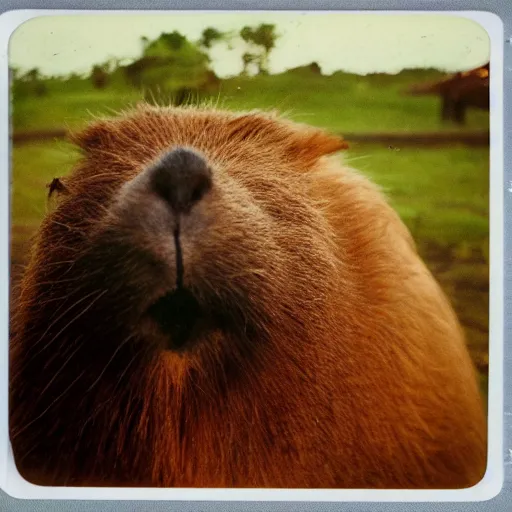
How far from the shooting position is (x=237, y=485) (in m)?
0.82

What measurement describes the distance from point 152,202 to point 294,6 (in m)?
0.38

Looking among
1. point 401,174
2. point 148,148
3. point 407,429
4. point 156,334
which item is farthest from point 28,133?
point 407,429

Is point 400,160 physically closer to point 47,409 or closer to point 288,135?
point 288,135

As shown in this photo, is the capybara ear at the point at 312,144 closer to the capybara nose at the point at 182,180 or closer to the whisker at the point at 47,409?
the capybara nose at the point at 182,180

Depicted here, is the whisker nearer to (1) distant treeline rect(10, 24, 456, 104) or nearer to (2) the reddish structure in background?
(1) distant treeline rect(10, 24, 456, 104)

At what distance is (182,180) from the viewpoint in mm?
737

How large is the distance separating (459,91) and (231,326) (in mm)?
488

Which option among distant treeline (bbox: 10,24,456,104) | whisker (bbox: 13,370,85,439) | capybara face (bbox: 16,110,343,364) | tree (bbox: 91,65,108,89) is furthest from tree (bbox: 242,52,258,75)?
whisker (bbox: 13,370,85,439)

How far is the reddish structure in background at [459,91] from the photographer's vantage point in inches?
32.6

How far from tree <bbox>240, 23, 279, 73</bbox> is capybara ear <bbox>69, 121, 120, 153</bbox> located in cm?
24

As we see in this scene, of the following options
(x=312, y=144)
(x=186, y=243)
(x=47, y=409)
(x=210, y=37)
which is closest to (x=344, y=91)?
(x=312, y=144)

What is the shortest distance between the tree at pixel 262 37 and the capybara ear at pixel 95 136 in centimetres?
24

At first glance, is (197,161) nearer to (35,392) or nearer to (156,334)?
(156,334)

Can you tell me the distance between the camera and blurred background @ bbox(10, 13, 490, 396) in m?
0.82
